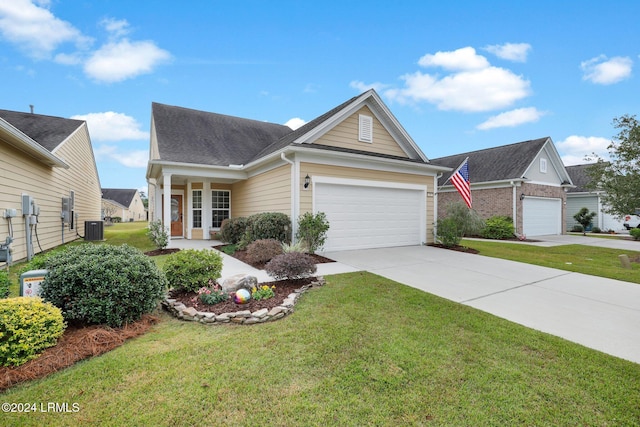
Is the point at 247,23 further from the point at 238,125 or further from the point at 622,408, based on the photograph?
the point at 622,408

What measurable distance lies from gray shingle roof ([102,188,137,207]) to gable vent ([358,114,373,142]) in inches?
2140

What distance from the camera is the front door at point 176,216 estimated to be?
14.1 meters

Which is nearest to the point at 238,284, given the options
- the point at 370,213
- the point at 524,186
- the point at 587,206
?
the point at 370,213

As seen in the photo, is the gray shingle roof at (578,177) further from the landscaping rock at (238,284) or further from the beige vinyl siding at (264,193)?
the landscaping rock at (238,284)

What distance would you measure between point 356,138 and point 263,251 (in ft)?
18.2

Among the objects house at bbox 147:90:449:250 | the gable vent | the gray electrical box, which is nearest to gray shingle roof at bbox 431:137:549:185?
house at bbox 147:90:449:250

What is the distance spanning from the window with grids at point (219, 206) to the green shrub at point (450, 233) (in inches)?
377

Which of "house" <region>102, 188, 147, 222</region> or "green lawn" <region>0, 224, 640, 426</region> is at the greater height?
"house" <region>102, 188, 147, 222</region>

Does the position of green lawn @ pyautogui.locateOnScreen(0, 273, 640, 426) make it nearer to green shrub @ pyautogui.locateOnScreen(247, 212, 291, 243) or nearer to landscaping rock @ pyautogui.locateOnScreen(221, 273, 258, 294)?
landscaping rock @ pyautogui.locateOnScreen(221, 273, 258, 294)

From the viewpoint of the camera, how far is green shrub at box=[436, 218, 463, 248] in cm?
1064

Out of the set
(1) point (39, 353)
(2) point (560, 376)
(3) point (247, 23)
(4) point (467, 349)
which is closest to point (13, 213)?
(1) point (39, 353)

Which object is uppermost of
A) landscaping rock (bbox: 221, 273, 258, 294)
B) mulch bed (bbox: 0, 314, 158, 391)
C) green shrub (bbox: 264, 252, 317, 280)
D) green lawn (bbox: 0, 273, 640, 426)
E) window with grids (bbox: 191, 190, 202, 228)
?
window with grids (bbox: 191, 190, 202, 228)

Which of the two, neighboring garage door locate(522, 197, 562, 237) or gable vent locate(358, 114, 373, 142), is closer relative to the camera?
gable vent locate(358, 114, 373, 142)

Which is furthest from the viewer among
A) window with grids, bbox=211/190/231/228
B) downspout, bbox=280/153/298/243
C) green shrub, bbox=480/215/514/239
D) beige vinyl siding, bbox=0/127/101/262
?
green shrub, bbox=480/215/514/239
